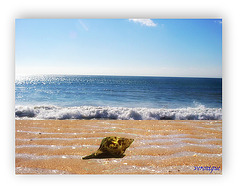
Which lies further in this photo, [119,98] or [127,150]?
[119,98]

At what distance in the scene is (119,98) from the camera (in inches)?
114

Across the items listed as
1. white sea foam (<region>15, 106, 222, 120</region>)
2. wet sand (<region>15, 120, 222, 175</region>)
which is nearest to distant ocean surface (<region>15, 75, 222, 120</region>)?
white sea foam (<region>15, 106, 222, 120</region>)

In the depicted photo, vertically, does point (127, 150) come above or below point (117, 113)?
below

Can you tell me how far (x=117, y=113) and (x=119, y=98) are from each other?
0.19 m

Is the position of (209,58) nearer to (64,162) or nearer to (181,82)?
(181,82)

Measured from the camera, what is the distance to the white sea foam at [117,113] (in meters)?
2.85

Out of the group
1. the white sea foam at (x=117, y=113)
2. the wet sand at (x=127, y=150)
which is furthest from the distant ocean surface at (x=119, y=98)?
the wet sand at (x=127, y=150)

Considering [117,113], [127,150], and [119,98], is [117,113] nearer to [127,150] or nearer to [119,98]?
[119,98]

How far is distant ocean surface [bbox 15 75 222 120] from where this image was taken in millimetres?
2850

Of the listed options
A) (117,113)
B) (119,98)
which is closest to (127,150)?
(117,113)

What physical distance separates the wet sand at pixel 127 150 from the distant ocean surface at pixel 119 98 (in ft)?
0.34

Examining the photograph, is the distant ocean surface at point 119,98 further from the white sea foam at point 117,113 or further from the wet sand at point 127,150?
the wet sand at point 127,150

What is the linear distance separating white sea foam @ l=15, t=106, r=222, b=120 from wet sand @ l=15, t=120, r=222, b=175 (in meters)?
0.06

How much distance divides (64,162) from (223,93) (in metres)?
2.11
